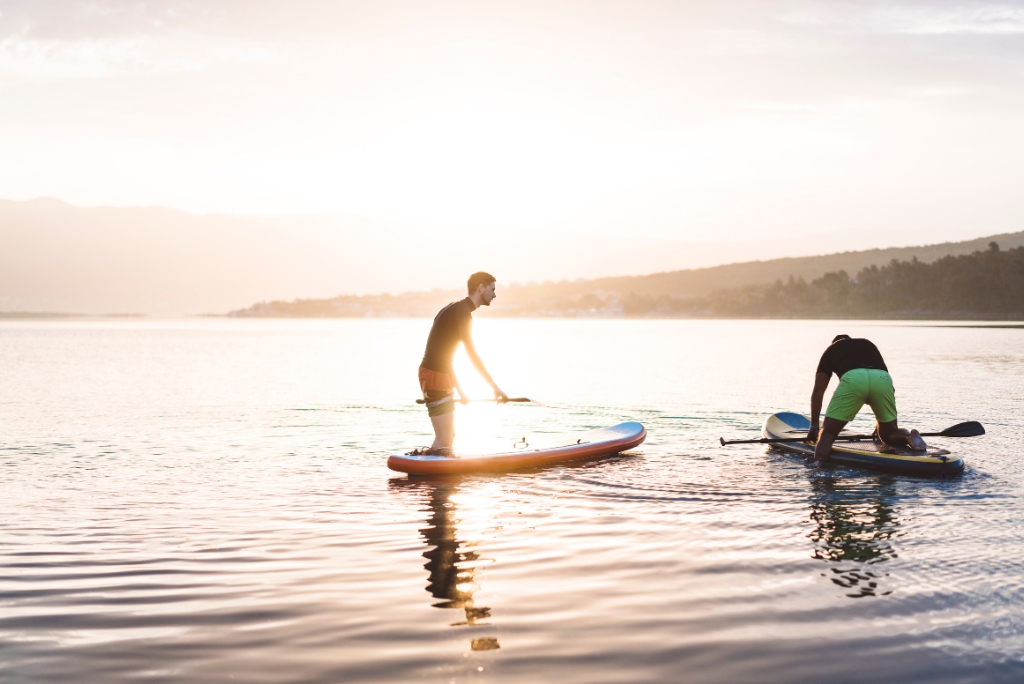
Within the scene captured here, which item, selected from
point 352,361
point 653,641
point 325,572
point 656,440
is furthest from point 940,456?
point 352,361

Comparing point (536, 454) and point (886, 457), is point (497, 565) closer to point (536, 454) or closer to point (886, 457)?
point (536, 454)

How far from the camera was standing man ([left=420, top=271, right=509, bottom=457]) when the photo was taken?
498 inches

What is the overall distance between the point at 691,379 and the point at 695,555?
1214 inches

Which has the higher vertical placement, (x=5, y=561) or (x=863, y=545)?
(x=5, y=561)

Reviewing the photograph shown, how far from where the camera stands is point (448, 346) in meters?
13.0

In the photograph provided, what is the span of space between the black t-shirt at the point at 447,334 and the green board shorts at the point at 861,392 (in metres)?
6.09

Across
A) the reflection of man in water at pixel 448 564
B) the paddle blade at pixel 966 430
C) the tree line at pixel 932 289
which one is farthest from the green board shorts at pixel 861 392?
the tree line at pixel 932 289

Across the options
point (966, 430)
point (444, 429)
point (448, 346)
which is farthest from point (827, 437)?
point (448, 346)

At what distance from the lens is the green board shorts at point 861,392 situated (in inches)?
527

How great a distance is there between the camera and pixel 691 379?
3891cm

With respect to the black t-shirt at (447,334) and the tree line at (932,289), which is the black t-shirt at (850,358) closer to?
the black t-shirt at (447,334)

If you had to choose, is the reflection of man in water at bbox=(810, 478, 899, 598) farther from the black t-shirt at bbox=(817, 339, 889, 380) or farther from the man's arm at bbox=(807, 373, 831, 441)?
the black t-shirt at bbox=(817, 339, 889, 380)

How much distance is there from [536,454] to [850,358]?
552 cm

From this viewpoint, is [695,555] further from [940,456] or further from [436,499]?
[940,456]
